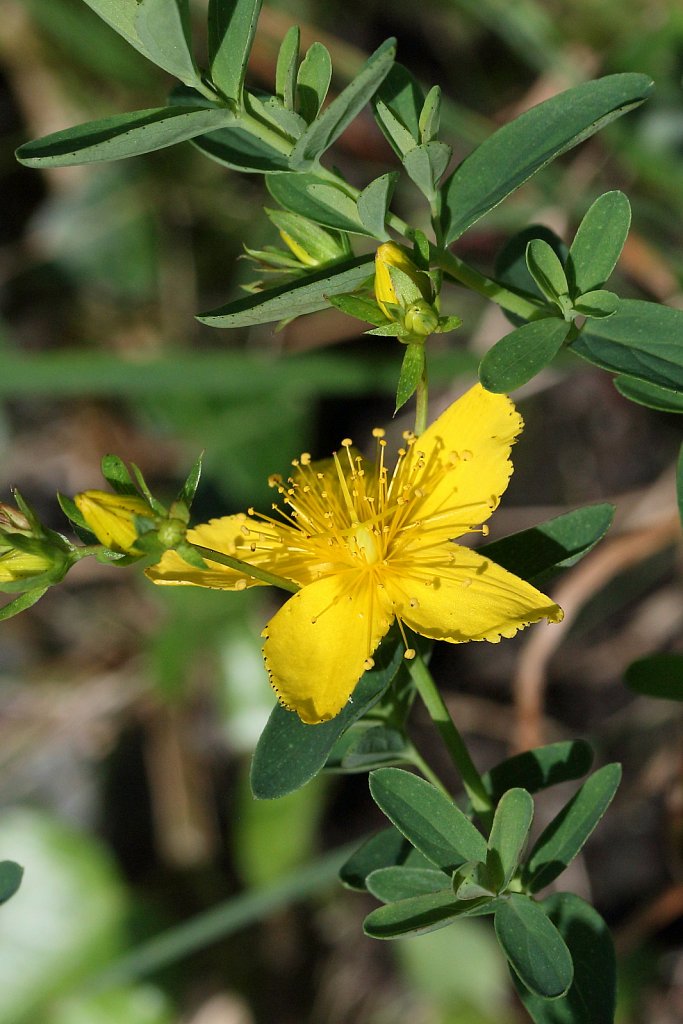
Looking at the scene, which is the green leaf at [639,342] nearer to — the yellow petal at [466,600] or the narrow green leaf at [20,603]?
the yellow petal at [466,600]

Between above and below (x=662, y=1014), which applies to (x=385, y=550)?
above

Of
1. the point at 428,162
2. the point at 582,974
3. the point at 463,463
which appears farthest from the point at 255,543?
the point at 582,974

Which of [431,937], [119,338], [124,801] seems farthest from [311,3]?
[431,937]

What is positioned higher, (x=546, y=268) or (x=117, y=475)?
(x=546, y=268)

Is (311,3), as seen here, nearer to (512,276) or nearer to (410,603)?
(512,276)

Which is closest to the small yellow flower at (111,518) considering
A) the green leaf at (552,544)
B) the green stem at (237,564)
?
the green stem at (237,564)

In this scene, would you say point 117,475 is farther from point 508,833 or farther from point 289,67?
point 508,833

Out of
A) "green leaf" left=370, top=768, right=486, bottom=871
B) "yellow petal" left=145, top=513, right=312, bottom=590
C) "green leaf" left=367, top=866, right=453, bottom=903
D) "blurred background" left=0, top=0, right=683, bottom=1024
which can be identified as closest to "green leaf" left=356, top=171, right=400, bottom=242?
"yellow petal" left=145, top=513, right=312, bottom=590
